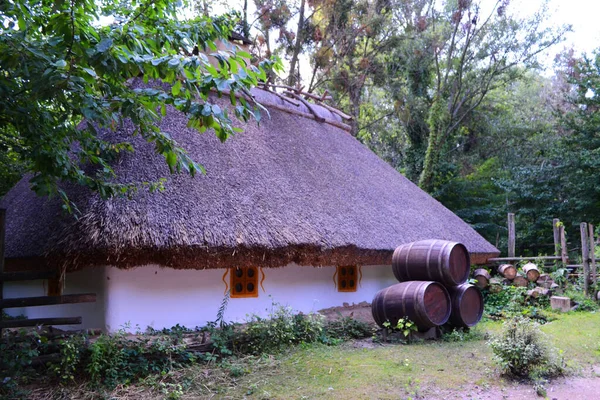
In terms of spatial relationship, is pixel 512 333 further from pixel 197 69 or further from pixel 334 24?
pixel 334 24

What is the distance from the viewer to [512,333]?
6258 mm

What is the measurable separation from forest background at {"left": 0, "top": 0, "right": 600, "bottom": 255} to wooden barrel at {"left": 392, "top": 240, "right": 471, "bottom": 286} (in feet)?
34.4

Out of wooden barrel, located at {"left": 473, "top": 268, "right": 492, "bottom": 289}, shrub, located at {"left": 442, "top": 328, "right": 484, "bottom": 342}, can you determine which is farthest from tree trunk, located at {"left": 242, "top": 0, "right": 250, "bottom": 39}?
shrub, located at {"left": 442, "top": 328, "right": 484, "bottom": 342}

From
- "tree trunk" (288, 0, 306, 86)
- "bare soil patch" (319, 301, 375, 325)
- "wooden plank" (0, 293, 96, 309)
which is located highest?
"tree trunk" (288, 0, 306, 86)

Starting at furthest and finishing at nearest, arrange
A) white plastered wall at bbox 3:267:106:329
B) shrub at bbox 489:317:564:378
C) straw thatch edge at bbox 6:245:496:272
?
white plastered wall at bbox 3:267:106:329
straw thatch edge at bbox 6:245:496:272
shrub at bbox 489:317:564:378

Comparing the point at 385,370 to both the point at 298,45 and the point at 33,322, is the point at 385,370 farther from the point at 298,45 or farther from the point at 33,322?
the point at 298,45

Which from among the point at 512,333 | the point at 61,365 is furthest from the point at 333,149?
the point at 61,365

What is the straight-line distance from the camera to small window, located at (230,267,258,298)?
8.91 m

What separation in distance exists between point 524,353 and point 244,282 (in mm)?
4669

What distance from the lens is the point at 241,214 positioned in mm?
8203

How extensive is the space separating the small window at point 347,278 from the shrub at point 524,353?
4.65 m

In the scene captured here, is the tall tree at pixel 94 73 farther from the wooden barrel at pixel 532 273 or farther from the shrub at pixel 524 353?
the wooden barrel at pixel 532 273

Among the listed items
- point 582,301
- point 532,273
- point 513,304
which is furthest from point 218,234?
point 582,301

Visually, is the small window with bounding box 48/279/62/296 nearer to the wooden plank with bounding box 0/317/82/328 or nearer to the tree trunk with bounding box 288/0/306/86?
the wooden plank with bounding box 0/317/82/328
